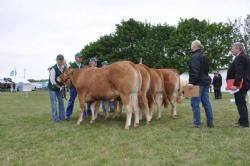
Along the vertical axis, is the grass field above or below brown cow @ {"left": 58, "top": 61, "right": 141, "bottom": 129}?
below

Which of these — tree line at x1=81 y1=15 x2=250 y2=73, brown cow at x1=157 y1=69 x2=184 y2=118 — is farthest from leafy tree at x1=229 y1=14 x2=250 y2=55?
brown cow at x1=157 y1=69 x2=184 y2=118

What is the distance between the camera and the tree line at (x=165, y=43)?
2240 inches

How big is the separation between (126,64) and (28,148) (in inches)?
143

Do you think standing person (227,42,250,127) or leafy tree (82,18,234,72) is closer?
standing person (227,42,250,127)

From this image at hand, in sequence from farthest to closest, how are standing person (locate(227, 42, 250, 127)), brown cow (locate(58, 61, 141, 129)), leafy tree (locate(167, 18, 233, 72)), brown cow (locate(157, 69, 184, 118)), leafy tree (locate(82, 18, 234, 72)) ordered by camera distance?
leafy tree (locate(82, 18, 234, 72)) < leafy tree (locate(167, 18, 233, 72)) < brown cow (locate(157, 69, 184, 118)) < brown cow (locate(58, 61, 141, 129)) < standing person (locate(227, 42, 250, 127))

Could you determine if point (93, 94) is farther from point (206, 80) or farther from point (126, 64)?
point (206, 80)

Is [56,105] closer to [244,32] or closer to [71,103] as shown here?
[71,103]

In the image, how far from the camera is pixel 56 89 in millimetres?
11734

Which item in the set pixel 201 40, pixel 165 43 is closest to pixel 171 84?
pixel 201 40

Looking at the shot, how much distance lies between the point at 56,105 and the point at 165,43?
169 feet

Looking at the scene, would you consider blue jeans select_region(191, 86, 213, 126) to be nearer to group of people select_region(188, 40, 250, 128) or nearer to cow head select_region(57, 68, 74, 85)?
group of people select_region(188, 40, 250, 128)

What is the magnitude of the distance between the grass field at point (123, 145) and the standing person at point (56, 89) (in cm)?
89

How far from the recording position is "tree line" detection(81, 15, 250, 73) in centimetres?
5691

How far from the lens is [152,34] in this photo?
62000mm
